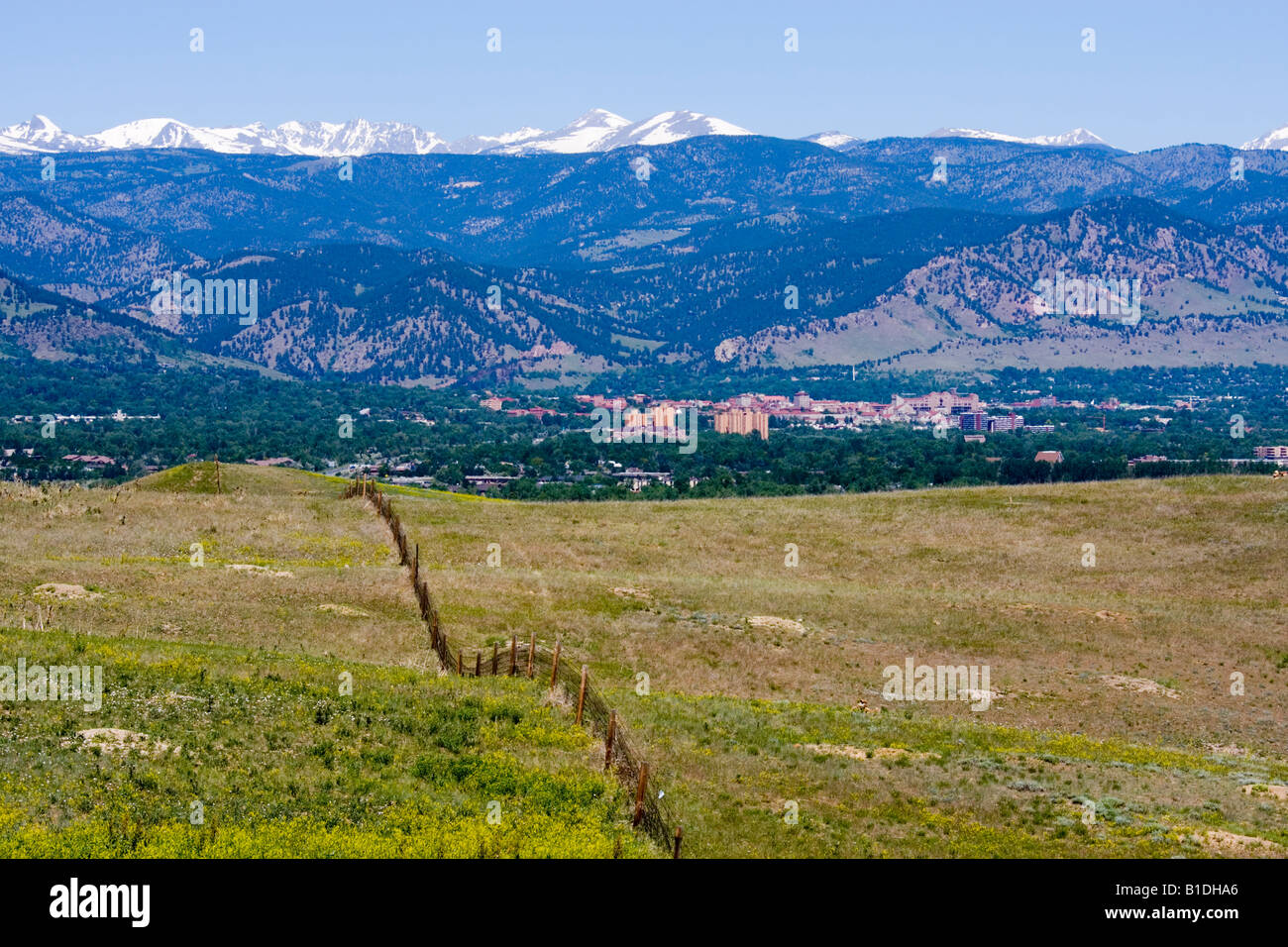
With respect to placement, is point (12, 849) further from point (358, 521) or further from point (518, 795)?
point (358, 521)

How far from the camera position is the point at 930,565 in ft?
212

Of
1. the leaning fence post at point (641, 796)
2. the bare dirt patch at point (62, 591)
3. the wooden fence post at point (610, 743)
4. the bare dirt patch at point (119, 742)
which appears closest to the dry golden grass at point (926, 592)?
the bare dirt patch at point (62, 591)

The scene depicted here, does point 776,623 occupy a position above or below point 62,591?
below

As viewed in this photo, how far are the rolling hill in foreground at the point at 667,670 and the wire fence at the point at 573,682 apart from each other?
0.66 m

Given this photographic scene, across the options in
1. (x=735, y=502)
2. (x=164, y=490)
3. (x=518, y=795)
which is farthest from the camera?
(x=735, y=502)

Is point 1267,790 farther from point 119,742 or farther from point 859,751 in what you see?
point 119,742

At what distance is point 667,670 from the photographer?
44438 mm

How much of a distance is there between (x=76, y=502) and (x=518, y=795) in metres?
53.0

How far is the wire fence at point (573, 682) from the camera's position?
77.3 feet

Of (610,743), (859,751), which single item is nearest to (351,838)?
(610,743)

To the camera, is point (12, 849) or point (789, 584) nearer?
point (12, 849)

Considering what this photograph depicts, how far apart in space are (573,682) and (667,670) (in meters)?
9.10

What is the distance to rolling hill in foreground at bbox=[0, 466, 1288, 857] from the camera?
23.7 metres
